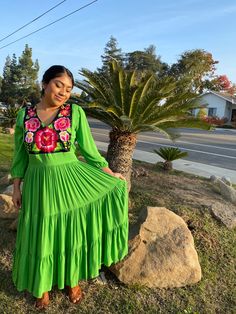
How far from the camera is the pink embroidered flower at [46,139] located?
2633 millimetres

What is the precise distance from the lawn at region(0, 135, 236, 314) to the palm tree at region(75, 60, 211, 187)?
0.70 m

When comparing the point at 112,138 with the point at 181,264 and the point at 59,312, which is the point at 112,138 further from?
the point at 59,312

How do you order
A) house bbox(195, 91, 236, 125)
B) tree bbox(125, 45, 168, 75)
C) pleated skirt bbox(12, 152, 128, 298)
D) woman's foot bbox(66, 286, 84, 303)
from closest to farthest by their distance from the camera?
pleated skirt bbox(12, 152, 128, 298) < woman's foot bbox(66, 286, 84, 303) < house bbox(195, 91, 236, 125) < tree bbox(125, 45, 168, 75)

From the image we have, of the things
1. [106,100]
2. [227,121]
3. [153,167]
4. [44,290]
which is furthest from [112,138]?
[227,121]

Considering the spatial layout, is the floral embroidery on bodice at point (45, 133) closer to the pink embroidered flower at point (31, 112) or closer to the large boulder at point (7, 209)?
the pink embroidered flower at point (31, 112)

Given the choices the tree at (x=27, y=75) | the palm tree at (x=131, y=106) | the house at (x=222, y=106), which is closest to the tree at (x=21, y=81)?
the tree at (x=27, y=75)

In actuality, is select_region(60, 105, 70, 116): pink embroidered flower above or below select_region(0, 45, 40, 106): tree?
below

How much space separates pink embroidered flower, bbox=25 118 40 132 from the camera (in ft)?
8.66

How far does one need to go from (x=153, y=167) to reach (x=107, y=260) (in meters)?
5.02

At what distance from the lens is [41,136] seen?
263 centimetres

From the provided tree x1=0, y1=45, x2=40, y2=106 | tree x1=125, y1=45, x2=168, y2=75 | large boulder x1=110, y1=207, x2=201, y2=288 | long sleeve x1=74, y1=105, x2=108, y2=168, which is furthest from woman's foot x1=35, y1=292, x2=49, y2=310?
tree x1=125, y1=45, x2=168, y2=75

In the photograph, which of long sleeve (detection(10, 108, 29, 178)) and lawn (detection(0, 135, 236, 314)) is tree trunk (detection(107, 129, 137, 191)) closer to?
lawn (detection(0, 135, 236, 314))

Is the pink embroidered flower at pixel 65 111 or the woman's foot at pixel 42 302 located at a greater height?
the pink embroidered flower at pixel 65 111

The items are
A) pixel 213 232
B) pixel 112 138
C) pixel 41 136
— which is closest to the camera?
pixel 41 136
